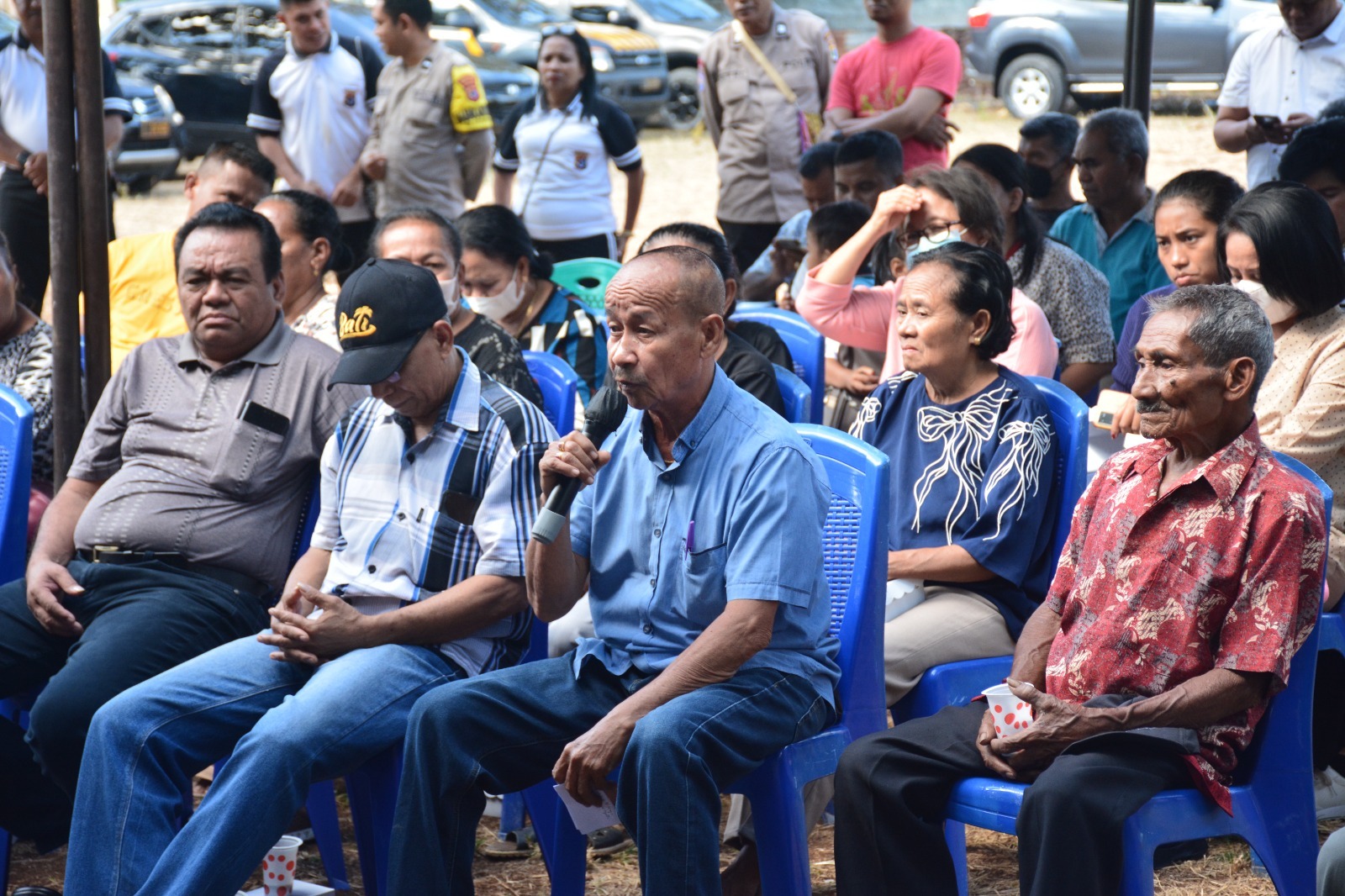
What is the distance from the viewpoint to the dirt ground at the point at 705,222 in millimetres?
3424

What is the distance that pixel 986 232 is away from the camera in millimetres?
4336

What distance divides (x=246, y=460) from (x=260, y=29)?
1228cm

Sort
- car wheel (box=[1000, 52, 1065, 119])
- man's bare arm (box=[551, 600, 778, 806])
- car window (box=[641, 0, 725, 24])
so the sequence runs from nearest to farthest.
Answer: man's bare arm (box=[551, 600, 778, 806]) → car wheel (box=[1000, 52, 1065, 119]) → car window (box=[641, 0, 725, 24])

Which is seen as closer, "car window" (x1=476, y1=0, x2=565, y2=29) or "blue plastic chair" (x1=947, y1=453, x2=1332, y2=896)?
"blue plastic chair" (x1=947, y1=453, x2=1332, y2=896)

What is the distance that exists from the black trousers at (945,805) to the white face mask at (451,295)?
1936 mm

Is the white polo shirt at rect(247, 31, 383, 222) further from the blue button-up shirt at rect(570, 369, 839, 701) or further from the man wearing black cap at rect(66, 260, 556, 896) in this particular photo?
the blue button-up shirt at rect(570, 369, 839, 701)

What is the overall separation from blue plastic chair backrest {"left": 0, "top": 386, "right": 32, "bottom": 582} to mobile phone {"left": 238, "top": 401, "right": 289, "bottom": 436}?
1.96ft

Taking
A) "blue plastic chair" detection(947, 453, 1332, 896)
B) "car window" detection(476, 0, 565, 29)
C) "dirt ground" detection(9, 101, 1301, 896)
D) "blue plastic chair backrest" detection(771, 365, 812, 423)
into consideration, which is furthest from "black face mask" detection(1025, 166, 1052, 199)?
"car window" detection(476, 0, 565, 29)

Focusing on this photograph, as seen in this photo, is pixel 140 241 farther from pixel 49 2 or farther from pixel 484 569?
pixel 484 569

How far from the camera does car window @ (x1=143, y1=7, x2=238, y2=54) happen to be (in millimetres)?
14742

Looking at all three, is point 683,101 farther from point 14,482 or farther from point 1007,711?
point 1007,711

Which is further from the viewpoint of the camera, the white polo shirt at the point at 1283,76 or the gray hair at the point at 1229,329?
the white polo shirt at the point at 1283,76

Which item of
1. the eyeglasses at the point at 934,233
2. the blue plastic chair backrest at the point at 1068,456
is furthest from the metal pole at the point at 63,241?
the blue plastic chair backrest at the point at 1068,456

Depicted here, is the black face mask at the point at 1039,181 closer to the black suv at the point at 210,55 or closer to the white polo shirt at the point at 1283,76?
the white polo shirt at the point at 1283,76
